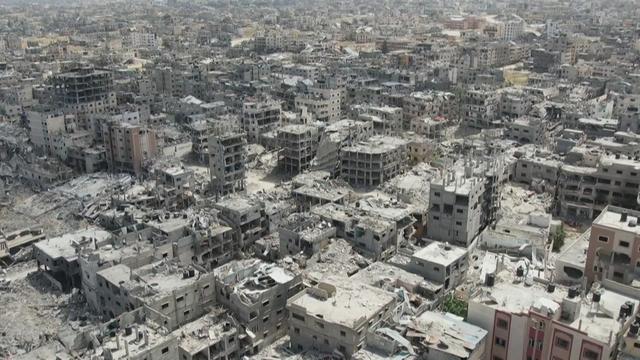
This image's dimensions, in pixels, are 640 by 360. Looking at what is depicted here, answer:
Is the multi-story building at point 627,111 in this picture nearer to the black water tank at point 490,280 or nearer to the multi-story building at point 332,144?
the multi-story building at point 332,144

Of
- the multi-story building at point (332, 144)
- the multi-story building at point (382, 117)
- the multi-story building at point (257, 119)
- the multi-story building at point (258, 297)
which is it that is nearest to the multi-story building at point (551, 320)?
the multi-story building at point (258, 297)

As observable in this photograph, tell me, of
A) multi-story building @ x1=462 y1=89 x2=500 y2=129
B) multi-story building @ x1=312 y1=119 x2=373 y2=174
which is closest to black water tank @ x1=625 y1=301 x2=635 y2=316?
multi-story building @ x1=312 y1=119 x2=373 y2=174

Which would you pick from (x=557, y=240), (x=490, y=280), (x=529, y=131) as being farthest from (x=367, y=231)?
(x=529, y=131)

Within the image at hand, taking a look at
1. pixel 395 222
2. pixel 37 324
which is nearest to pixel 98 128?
pixel 37 324

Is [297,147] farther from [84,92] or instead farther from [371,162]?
[84,92]

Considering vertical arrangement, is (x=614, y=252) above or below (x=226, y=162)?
above

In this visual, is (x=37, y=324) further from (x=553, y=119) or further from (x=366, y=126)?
(x=553, y=119)
